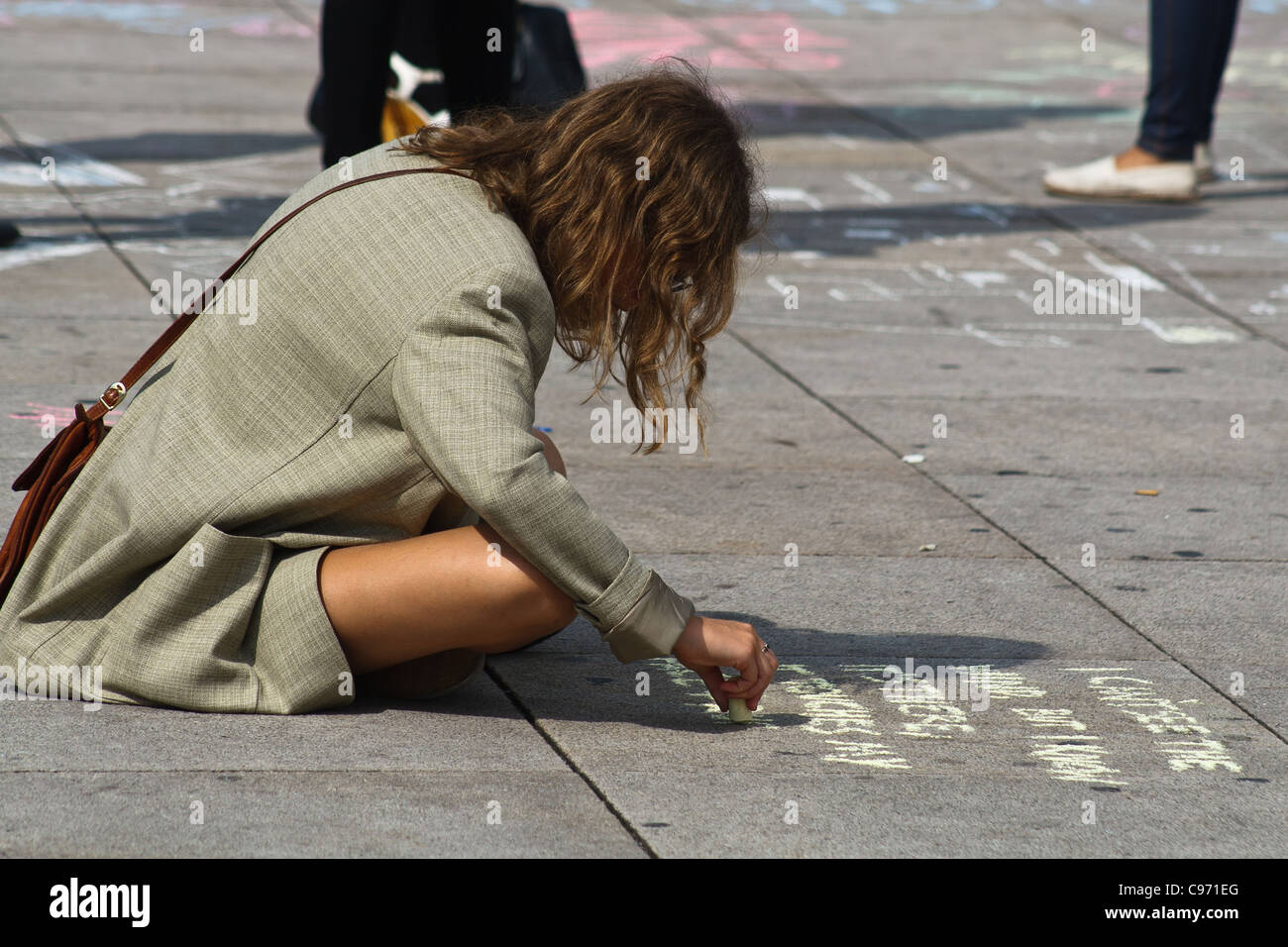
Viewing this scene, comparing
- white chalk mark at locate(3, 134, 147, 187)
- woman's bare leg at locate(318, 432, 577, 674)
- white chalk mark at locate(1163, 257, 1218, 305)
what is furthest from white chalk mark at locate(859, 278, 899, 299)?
woman's bare leg at locate(318, 432, 577, 674)

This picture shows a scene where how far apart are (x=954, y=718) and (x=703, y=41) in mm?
8828

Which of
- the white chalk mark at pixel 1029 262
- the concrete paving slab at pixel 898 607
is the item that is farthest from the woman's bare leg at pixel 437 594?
the white chalk mark at pixel 1029 262

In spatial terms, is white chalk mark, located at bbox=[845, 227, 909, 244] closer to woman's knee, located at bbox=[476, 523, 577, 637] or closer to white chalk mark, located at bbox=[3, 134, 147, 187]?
white chalk mark, located at bbox=[3, 134, 147, 187]

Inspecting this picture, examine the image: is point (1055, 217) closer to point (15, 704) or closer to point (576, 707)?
point (576, 707)

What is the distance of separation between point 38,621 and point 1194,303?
4660 mm

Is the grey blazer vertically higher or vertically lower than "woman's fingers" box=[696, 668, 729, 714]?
higher

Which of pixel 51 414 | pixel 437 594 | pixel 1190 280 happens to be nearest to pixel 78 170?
pixel 51 414

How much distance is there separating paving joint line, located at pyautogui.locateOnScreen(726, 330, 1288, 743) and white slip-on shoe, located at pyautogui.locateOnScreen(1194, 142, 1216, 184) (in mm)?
3427

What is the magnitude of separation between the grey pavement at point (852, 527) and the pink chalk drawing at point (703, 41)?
128 cm

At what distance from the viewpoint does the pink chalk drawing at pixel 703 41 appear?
10898 millimetres

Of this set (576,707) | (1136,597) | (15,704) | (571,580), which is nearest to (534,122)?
(571,580)

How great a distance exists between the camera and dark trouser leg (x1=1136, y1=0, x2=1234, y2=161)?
25.4ft

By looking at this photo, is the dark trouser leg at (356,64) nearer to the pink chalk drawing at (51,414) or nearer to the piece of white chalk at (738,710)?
the pink chalk drawing at (51,414)

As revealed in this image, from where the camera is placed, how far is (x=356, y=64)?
17.5ft
